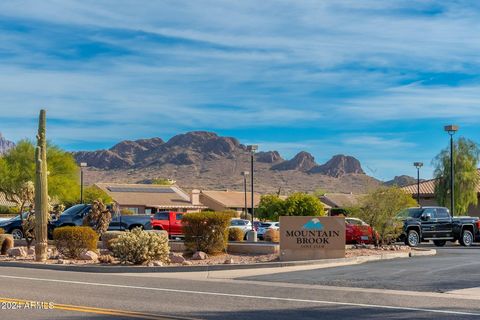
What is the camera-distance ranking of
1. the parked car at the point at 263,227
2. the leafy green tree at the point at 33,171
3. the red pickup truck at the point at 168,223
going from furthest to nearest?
the leafy green tree at the point at 33,171 → the parked car at the point at 263,227 → the red pickup truck at the point at 168,223

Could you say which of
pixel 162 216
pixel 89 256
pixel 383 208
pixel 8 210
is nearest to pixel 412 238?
pixel 383 208

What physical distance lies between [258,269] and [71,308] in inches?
393

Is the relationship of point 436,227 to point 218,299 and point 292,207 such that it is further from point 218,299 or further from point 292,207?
point 292,207

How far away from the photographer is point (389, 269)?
71.4 feet

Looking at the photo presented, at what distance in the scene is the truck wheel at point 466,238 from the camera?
123 ft

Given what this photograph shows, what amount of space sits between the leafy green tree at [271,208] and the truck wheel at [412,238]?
32.8 m

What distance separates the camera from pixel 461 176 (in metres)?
58.3

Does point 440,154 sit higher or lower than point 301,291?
higher

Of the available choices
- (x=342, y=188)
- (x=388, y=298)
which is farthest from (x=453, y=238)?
(x=342, y=188)

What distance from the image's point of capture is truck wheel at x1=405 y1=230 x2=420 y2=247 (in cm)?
3422

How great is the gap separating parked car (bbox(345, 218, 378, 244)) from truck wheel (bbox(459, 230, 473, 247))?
703cm

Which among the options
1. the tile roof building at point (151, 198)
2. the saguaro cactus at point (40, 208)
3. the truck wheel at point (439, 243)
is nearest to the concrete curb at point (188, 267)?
the saguaro cactus at point (40, 208)

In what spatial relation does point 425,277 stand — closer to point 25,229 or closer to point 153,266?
point 153,266

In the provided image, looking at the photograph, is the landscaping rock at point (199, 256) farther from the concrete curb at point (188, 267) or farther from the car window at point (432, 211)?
the car window at point (432, 211)
